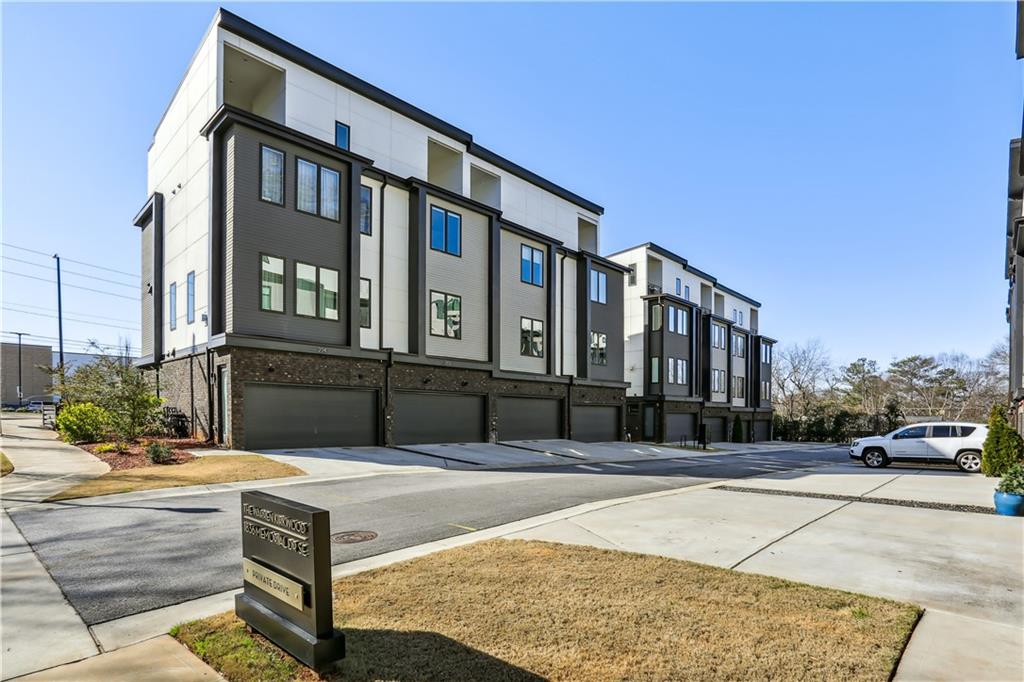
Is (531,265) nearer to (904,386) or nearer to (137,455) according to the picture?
(137,455)

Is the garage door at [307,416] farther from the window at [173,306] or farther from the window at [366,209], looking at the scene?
the window at [173,306]

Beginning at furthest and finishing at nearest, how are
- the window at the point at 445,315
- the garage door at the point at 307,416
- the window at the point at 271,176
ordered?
the window at the point at 445,315
the window at the point at 271,176
the garage door at the point at 307,416

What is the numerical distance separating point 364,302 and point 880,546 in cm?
1960

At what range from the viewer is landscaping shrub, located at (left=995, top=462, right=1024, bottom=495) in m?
10.4

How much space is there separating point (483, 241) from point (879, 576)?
79.3 ft

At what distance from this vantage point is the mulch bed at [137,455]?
15.2m

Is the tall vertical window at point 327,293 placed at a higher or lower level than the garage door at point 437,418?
higher

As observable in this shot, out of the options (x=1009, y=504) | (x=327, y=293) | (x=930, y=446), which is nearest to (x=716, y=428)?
(x=930, y=446)

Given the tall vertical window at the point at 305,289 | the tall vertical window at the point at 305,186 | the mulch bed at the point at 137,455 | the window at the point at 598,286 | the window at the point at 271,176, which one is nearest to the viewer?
the mulch bed at the point at 137,455

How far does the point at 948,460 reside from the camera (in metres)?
21.1

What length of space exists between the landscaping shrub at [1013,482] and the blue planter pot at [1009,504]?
0.09 metres

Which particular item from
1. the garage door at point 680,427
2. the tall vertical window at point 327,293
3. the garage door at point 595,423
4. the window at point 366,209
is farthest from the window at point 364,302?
the garage door at point 680,427

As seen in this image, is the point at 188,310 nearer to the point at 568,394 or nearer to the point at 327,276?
the point at 327,276

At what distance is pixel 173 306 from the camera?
24.5 meters
